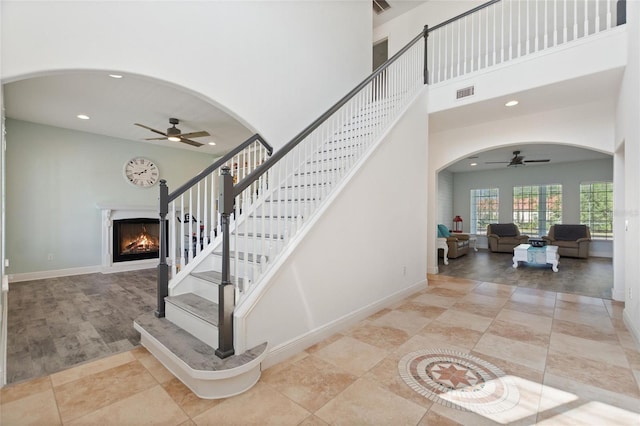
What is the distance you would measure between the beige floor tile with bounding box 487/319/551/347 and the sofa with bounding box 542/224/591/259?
6722 millimetres

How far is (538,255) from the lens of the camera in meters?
6.41

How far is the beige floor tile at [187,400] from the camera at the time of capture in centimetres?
180

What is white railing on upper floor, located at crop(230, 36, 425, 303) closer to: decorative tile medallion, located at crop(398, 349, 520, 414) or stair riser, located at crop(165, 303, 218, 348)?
stair riser, located at crop(165, 303, 218, 348)

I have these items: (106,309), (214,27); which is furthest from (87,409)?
(214,27)

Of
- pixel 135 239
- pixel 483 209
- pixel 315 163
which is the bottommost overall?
pixel 135 239

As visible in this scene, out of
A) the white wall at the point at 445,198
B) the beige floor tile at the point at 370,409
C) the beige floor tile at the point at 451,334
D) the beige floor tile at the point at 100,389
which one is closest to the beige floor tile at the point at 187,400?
the beige floor tile at the point at 100,389

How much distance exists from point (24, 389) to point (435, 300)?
4189 millimetres

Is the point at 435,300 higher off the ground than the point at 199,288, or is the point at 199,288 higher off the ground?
the point at 199,288

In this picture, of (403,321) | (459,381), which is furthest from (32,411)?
(403,321)

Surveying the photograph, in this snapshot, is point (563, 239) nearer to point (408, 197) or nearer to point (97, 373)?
point (408, 197)

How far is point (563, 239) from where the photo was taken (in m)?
8.27

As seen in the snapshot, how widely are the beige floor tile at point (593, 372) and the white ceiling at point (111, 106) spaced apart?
14.8 ft

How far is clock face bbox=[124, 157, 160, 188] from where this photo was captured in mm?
6527

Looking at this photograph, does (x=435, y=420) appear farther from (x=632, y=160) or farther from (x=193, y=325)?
(x=632, y=160)
